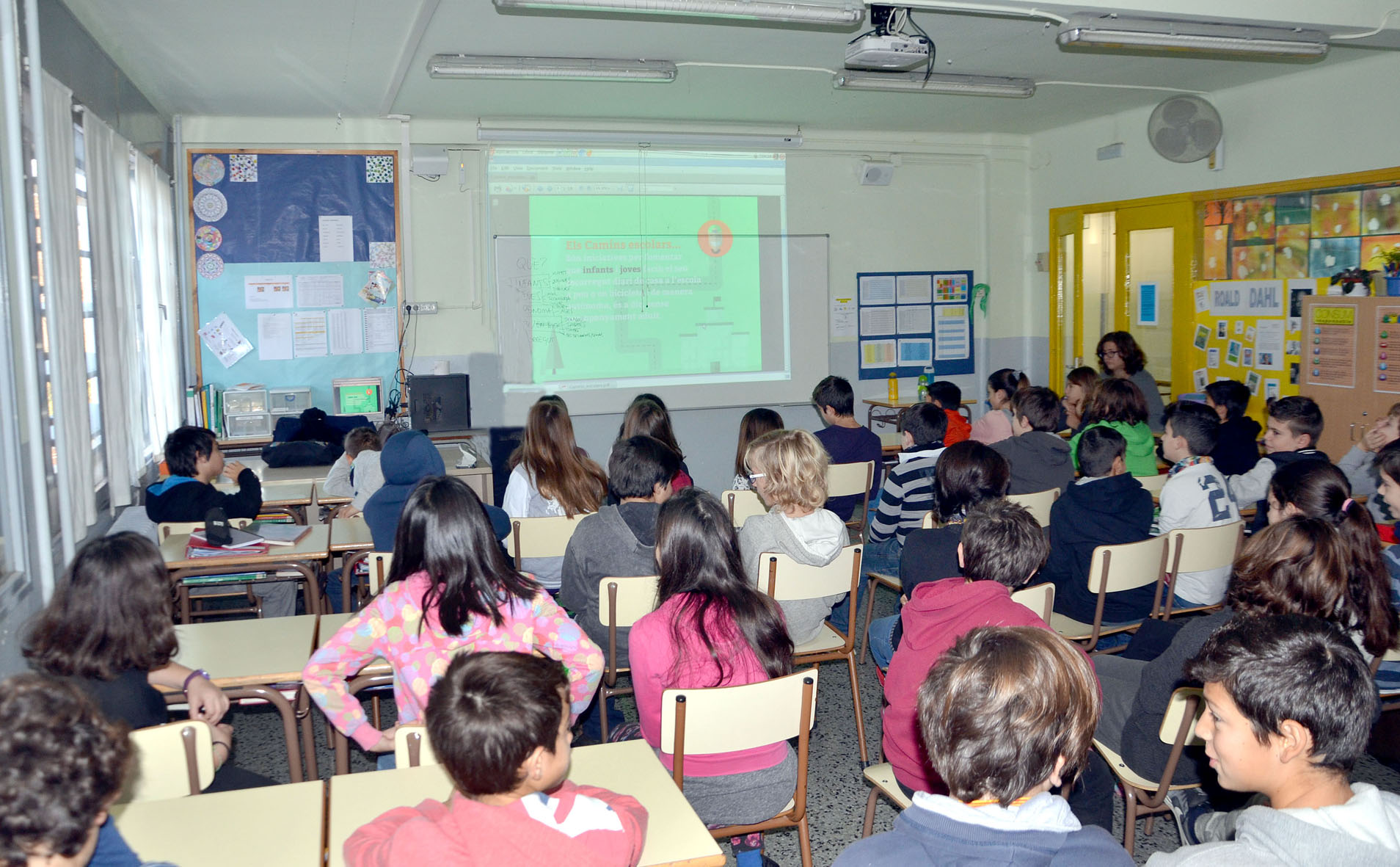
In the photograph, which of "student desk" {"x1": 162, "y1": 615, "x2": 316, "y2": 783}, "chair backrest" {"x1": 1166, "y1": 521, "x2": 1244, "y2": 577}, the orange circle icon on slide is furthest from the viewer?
the orange circle icon on slide

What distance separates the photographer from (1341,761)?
1436 mm

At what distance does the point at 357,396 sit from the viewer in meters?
7.11

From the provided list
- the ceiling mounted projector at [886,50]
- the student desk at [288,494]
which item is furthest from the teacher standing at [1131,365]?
the student desk at [288,494]

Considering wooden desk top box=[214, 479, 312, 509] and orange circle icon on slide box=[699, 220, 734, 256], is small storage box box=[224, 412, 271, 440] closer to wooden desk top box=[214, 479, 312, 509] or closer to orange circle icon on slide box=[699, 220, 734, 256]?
wooden desk top box=[214, 479, 312, 509]

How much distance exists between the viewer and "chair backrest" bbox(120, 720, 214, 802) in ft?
5.94

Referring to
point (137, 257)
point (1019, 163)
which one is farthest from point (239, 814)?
point (1019, 163)

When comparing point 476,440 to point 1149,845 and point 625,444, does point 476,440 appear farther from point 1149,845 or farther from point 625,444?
point 1149,845

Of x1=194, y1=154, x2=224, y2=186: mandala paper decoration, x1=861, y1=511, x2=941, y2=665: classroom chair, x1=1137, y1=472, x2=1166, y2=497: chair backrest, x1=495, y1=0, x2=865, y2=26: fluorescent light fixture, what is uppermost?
x1=495, y1=0, x2=865, y2=26: fluorescent light fixture

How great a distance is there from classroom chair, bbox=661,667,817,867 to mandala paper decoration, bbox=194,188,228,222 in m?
6.13

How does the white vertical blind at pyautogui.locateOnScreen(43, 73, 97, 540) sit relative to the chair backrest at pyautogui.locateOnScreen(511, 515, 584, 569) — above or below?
above

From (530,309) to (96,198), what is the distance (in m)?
3.38

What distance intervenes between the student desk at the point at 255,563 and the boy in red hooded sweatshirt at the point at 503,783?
7.00 ft

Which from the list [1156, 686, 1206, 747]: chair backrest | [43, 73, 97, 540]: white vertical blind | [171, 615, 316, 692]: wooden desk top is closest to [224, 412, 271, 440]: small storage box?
[43, 73, 97, 540]: white vertical blind

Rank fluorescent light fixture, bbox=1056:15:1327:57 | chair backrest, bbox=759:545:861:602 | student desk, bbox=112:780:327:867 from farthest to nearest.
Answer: fluorescent light fixture, bbox=1056:15:1327:57, chair backrest, bbox=759:545:861:602, student desk, bbox=112:780:327:867
